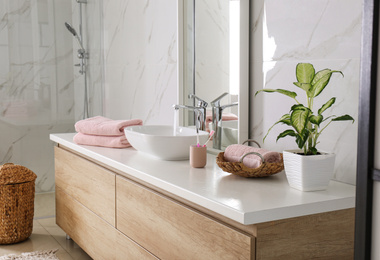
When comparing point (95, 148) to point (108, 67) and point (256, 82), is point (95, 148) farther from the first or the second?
point (108, 67)

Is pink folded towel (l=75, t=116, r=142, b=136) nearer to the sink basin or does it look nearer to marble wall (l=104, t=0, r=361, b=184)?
the sink basin

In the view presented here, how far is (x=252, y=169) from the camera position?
1.67 metres

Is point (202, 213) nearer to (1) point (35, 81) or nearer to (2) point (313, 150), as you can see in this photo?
(2) point (313, 150)

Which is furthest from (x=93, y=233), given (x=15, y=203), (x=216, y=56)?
(x=216, y=56)

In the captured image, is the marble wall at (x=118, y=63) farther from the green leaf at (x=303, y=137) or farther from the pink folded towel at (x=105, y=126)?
the pink folded towel at (x=105, y=126)

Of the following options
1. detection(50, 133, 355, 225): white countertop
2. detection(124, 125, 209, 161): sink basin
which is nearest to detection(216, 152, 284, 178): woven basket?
detection(50, 133, 355, 225): white countertop

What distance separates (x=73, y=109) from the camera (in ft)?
12.8

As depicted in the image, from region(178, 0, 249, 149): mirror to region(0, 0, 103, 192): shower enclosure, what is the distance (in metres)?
1.36

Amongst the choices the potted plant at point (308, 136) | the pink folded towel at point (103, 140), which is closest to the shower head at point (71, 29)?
the pink folded towel at point (103, 140)

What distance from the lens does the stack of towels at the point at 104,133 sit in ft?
8.28

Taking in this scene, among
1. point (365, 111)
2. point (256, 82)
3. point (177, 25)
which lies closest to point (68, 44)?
point (177, 25)

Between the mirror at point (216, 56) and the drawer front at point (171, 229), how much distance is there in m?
0.54

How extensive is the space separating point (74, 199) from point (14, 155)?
4.09ft

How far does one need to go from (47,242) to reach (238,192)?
192cm
